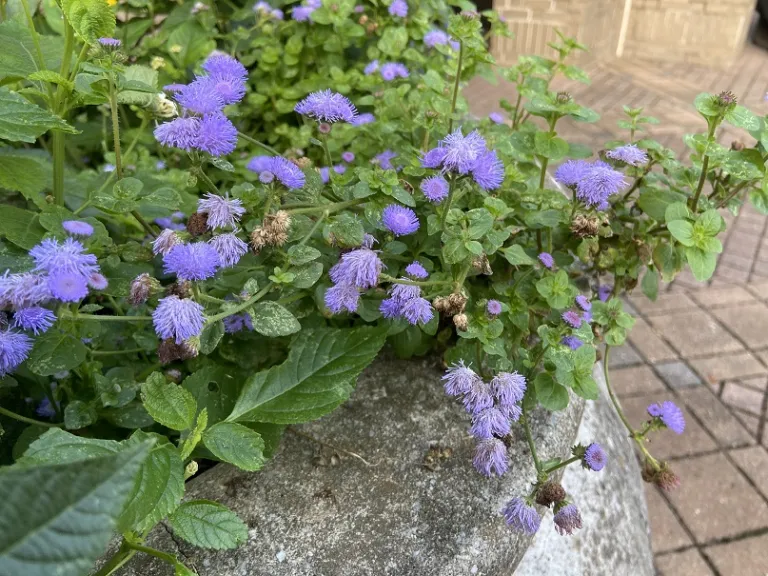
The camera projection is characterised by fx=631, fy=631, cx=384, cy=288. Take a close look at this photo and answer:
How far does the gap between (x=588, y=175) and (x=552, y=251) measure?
0.66 feet

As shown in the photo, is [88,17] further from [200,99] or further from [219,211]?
[219,211]

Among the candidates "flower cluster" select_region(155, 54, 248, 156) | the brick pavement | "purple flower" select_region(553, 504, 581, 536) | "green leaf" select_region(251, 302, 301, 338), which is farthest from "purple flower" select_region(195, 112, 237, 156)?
the brick pavement

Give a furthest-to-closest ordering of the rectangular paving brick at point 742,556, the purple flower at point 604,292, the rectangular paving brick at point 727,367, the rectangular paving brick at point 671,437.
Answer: the rectangular paving brick at point 727,367 < the rectangular paving brick at point 671,437 < the rectangular paving brick at point 742,556 < the purple flower at point 604,292

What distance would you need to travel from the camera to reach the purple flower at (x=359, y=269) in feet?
2.78

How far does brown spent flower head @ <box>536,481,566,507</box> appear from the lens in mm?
879

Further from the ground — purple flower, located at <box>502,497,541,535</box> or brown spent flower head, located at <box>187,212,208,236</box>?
brown spent flower head, located at <box>187,212,208,236</box>

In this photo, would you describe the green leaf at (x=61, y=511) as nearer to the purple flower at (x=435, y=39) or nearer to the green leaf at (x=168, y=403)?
the green leaf at (x=168, y=403)

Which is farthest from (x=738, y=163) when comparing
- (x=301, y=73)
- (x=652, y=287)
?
(x=301, y=73)

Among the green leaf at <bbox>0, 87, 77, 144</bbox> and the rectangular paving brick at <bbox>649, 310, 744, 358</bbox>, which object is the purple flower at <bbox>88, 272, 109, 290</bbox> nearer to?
the green leaf at <bbox>0, 87, 77, 144</bbox>

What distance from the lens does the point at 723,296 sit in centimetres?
274

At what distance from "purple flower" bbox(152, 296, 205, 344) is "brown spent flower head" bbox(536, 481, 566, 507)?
1.71 ft

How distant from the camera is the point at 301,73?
6.02ft

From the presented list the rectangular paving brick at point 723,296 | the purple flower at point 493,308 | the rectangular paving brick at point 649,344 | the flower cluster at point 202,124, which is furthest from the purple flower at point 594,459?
the rectangular paving brick at point 723,296

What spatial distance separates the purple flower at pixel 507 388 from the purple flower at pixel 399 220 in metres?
0.25
